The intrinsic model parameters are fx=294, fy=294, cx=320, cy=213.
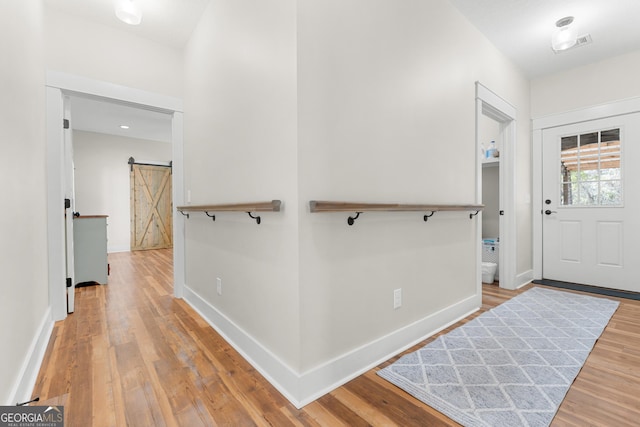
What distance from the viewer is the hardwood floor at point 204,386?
4.04ft

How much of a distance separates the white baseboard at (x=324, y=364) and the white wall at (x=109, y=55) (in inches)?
81.6

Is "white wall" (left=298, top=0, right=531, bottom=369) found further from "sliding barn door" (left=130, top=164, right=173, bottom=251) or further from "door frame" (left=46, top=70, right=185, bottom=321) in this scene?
"sliding barn door" (left=130, top=164, right=173, bottom=251)

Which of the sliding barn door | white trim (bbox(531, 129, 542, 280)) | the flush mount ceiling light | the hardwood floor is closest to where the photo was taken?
the hardwood floor

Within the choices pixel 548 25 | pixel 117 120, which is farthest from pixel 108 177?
pixel 548 25

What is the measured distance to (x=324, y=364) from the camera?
142 centimetres

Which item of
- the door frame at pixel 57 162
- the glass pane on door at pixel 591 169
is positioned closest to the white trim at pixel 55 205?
the door frame at pixel 57 162

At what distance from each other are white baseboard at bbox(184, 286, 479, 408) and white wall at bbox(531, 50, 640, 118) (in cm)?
287

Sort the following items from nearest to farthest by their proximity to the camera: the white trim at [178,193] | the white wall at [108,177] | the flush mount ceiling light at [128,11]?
the flush mount ceiling light at [128,11] → the white trim at [178,193] → the white wall at [108,177]

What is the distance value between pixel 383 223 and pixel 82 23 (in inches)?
114

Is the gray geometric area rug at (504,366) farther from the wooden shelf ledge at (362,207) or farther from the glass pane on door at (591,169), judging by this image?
the glass pane on door at (591,169)

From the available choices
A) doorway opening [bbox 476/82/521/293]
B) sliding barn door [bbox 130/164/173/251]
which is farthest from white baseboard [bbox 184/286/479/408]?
sliding barn door [bbox 130/164/173/251]

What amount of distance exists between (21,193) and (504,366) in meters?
2.76

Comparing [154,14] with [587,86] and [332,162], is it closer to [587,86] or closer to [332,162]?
[332,162]

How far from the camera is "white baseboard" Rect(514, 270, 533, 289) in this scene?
3288 millimetres
